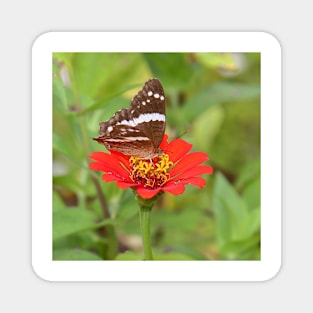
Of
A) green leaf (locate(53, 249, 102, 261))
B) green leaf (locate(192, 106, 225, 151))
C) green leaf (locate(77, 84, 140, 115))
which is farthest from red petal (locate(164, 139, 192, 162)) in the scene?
green leaf (locate(192, 106, 225, 151))

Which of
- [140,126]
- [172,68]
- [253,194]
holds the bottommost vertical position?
[253,194]

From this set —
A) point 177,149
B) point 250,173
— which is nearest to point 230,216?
point 250,173

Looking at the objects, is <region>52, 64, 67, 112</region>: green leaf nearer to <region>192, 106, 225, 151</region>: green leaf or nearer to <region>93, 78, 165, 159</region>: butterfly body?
<region>93, 78, 165, 159</region>: butterfly body

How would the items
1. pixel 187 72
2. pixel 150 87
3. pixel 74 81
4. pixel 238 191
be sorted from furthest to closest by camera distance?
1. pixel 238 191
2. pixel 187 72
3. pixel 74 81
4. pixel 150 87

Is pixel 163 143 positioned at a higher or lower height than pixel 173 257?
higher

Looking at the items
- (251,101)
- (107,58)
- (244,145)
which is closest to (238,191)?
(244,145)

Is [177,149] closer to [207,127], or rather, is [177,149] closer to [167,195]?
[167,195]
